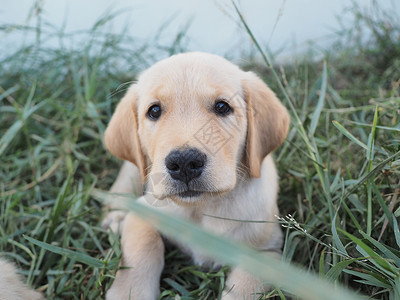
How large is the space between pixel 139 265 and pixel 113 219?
799mm

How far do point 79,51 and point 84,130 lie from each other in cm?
100

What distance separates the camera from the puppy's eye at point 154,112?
243cm

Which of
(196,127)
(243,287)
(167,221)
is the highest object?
(167,221)

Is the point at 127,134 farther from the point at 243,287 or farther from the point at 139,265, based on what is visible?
the point at 243,287

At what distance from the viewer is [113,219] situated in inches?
129

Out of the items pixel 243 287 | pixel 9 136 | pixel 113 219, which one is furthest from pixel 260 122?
pixel 9 136

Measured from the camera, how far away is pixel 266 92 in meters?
2.69

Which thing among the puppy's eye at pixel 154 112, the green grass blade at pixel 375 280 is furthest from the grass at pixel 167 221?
the puppy's eye at pixel 154 112

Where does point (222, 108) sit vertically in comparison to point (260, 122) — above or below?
above

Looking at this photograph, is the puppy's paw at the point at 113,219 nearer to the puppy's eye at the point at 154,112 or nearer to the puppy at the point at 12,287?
the puppy at the point at 12,287

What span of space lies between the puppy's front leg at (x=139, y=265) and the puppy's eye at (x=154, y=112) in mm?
750

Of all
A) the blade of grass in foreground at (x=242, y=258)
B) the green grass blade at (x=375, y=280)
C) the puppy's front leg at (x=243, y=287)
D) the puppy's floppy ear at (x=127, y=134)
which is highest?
the blade of grass in foreground at (x=242, y=258)

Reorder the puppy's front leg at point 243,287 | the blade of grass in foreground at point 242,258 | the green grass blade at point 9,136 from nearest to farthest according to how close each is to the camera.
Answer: the blade of grass in foreground at point 242,258 < the puppy's front leg at point 243,287 < the green grass blade at point 9,136

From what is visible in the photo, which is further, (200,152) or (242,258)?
(200,152)
